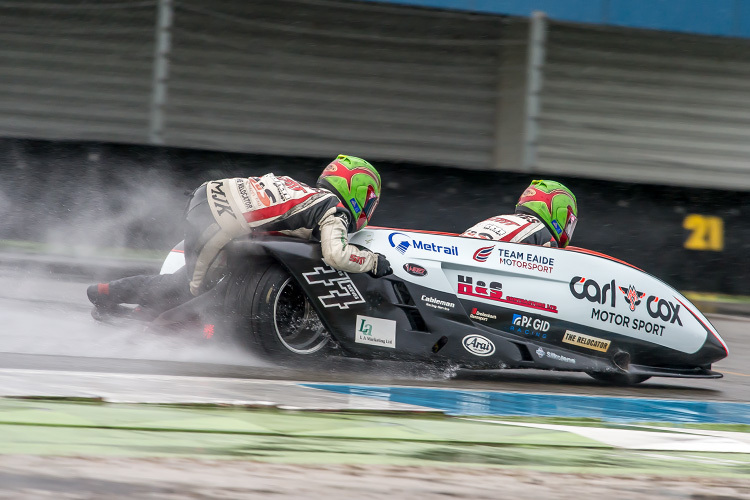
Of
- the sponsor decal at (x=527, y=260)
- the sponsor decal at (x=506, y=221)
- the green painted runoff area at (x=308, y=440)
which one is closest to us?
the green painted runoff area at (x=308, y=440)

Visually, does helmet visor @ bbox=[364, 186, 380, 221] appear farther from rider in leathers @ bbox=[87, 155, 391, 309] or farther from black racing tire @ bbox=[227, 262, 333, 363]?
black racing tire @ bbox=[227, 262, 333, 363]

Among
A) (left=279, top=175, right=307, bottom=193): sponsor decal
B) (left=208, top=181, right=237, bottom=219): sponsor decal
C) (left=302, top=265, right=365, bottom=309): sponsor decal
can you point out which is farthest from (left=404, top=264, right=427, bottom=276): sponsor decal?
(left=208, top=181, right=237, bottom=219): sponsor decal

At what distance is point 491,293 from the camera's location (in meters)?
6.39

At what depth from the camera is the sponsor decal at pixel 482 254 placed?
6.42m

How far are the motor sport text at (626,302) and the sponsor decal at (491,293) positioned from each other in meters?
0.25

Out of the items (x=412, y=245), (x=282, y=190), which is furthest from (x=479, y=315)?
(x=282, y=190)

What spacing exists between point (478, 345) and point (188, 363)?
71.3 inches

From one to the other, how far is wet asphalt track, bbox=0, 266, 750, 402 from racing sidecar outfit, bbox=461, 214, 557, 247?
0.95 m

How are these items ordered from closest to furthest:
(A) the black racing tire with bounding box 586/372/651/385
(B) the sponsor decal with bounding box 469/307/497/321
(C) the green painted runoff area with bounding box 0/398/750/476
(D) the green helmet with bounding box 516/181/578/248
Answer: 1. (C) the green painted runoff area with bounding box 0/398/750/476
2. (B) the sponsor decal with bounding box 469/307/497/321
3. (A) the black racing tire with bounding box 586/372/651/385
4. (D) the green helmet with bounding box 516/181/578/248

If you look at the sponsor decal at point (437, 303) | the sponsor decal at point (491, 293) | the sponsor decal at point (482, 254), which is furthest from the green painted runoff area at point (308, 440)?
the sponsor decal at point (482, 254)

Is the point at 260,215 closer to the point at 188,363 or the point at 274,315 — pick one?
the point at 274,315

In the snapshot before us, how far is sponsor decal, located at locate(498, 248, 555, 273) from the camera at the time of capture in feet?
21.2

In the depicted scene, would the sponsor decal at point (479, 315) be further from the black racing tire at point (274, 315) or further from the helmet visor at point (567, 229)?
the helmet visor at point (567, 229)

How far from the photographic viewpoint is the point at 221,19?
17031 millimetres
